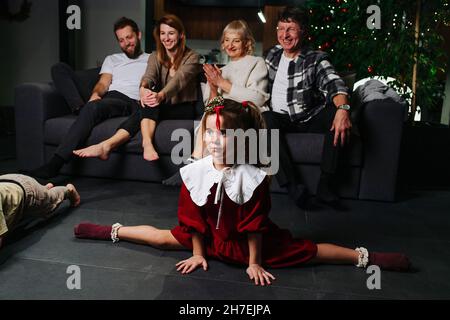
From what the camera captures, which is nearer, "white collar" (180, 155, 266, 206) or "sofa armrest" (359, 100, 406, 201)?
"white collar" (180, 155, 266, 206)

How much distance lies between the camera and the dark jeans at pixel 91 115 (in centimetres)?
273

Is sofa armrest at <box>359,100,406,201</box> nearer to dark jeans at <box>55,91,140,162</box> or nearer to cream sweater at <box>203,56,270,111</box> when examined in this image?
cream sweater at <box>203,56,270,111</box>

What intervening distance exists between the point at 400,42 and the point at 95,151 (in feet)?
7.20

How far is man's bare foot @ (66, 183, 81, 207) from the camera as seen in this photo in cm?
230

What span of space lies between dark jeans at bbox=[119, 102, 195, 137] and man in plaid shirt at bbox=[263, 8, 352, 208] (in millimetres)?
596

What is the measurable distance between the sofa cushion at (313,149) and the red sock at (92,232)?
123cm

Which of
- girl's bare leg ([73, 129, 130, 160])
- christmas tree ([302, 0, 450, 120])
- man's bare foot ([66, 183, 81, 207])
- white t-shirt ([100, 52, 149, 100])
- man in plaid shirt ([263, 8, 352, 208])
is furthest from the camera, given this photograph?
white t-shirt ([100, 52, 149, 100])

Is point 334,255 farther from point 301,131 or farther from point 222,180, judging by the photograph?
point 301,131

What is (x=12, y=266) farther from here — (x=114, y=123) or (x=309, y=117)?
(x=309, y=117)

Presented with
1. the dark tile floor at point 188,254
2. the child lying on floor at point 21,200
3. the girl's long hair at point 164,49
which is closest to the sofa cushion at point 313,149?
the dark tile floor at point 188,254

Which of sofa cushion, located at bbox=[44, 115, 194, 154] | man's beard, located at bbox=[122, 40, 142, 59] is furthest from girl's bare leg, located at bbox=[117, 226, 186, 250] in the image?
man's beard, located at bbox=[122, 40, 142, 59]

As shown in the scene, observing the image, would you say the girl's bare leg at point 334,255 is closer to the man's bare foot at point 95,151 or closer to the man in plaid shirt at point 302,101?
the man in plaid shirt at point 302,101

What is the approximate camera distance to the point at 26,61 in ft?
16.7

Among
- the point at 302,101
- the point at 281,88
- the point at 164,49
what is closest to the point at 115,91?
the point at 164,49
